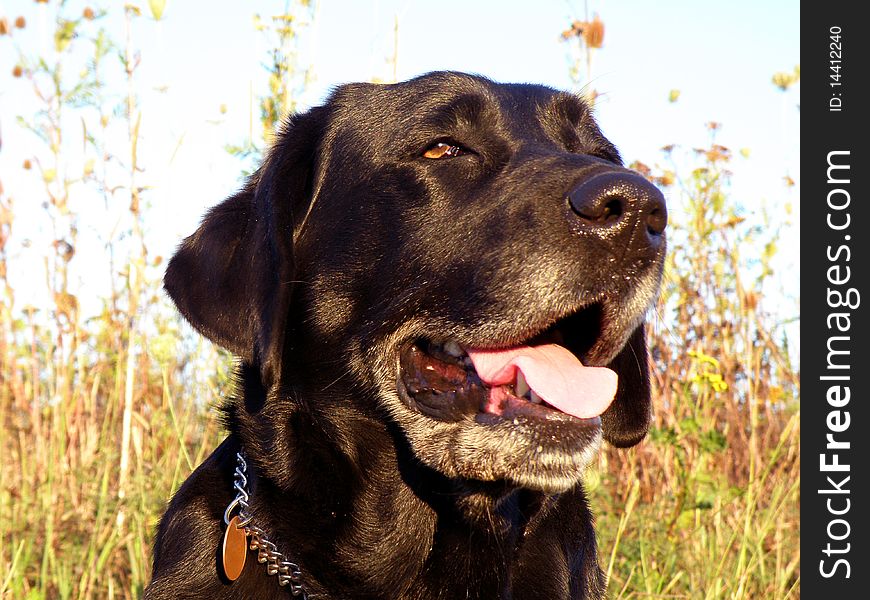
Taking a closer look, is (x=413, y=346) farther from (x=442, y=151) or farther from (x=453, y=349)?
(x=442, y=151)

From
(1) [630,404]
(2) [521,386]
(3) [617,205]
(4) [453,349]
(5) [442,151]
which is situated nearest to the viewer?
(3) [617,205]

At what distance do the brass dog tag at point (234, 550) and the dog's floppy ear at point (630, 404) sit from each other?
126 cm

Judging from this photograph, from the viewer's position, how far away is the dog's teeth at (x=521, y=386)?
98.5 inches

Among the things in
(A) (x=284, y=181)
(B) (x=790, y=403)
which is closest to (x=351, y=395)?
(A) (x=284, y=181)

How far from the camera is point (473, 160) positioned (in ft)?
8.88

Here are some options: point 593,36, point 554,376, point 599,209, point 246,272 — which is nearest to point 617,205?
point 599,209

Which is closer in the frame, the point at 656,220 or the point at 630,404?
the point at 656,220

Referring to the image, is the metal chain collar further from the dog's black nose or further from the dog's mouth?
the dog's black nose

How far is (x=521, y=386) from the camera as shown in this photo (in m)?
→ 2.51

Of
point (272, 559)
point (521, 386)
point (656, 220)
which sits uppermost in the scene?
point (656, 220)

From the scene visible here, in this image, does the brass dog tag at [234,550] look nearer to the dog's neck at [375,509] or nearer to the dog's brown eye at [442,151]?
the dog's neck at [375,509]

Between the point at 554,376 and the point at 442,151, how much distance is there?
2.34 feet

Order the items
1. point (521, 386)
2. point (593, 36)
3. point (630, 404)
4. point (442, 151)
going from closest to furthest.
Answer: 1. point (521, 386)
2. point (442, 151)
3. point (630, 404)
4. point (593, 36)

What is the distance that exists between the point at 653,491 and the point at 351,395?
8.95 ft
